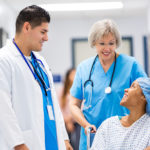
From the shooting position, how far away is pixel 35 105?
1.70 meters

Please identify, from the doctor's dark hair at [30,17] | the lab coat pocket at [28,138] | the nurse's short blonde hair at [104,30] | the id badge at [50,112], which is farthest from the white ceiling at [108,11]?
the lab coat pocket at [28,138]

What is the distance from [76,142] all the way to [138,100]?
6.29 ft

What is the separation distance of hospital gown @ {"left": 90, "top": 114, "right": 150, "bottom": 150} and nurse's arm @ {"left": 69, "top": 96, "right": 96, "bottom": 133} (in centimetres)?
7

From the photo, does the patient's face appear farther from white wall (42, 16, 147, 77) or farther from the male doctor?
white wall (42, 16, 147, 77)

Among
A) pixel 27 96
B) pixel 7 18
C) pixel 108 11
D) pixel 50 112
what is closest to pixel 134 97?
pixel 50 112

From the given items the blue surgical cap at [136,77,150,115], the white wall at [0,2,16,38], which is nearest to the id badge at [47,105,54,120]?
the blue surgical cap at [136,77,150,115]

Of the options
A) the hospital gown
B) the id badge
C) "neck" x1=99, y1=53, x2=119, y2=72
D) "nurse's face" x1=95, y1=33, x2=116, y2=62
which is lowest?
the hospital gown

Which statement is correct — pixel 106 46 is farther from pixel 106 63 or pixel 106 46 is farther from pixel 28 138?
pixel 28 138

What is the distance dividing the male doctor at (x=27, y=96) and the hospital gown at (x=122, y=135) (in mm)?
237

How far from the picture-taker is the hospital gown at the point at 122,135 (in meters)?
1.91

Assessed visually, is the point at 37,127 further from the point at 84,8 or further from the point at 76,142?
the point at 84,8

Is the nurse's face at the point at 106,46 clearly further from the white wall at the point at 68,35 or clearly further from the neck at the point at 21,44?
the white wall at the point at 68,35

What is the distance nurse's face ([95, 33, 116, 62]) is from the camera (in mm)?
2205

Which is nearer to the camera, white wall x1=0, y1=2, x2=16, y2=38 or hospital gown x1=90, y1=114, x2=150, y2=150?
hospital gown x1=90, y1=114, x2=150, y2=150
